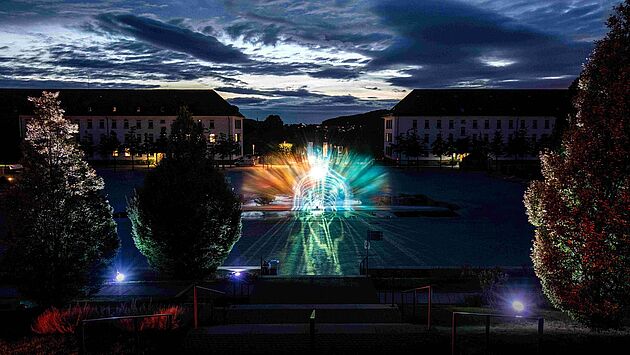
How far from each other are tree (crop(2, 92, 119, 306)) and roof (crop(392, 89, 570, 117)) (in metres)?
71.6

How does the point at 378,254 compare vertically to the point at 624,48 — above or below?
below

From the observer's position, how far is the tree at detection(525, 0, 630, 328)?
9422 mm

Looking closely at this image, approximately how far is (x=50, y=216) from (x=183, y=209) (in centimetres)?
394

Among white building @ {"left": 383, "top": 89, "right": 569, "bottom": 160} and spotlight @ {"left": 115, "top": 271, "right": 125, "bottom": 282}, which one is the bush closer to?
spotlight @ {"left": 115, "top": 271, "right": 125, "bottom": 282}

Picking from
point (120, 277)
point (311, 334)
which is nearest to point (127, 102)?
point (120, 277)

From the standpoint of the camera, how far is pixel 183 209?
1578cm

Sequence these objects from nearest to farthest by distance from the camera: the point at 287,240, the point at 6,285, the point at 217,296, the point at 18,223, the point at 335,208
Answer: the point at 18,223
the point at 217,296
the point at 6,285
the point at 287,240
the point at 335,208

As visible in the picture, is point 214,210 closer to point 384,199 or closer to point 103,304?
point 103,304

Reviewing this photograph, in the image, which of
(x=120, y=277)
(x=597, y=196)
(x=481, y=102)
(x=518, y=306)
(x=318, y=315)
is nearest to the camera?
(x=597, y=196)

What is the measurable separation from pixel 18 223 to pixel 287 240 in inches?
557

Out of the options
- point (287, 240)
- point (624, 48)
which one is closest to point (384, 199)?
point (287, 240)

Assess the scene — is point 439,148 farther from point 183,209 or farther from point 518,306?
point 183,209

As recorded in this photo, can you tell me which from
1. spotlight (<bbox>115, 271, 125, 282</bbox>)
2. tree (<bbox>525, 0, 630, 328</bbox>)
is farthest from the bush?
tree (<bbox>525, 0, 630, 328</bbox>)

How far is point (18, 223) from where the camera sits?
41.9ft
